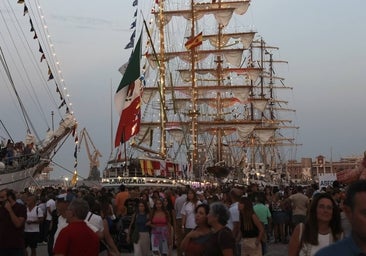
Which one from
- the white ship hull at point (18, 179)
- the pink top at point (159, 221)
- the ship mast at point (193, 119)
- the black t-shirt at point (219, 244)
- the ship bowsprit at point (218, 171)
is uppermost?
the ship mast at point (193, 119)

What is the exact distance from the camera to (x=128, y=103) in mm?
33000

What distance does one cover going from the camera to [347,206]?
3.16 m

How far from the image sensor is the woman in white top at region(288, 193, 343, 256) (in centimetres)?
580

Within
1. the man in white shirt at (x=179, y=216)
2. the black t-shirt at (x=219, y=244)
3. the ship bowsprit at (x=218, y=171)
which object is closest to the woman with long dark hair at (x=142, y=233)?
the man in white shirt at (x=179, y=216)

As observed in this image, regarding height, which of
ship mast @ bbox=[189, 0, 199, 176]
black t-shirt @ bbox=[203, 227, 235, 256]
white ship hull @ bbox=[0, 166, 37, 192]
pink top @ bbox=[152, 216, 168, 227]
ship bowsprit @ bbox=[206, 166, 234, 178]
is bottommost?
black t-shirt @ bbox=[203, 227, 235, 256]

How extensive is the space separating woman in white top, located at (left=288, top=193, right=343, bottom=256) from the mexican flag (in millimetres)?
25928

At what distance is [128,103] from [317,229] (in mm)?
27397

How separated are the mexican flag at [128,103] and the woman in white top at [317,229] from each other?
1021 inches

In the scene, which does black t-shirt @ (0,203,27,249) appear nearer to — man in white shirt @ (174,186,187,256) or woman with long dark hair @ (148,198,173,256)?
woman with long dark hair @ (148,198,173,256)

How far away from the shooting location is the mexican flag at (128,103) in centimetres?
3195

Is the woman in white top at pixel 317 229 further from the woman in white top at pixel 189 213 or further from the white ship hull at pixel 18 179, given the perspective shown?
the white ship hull at pixel 18 179

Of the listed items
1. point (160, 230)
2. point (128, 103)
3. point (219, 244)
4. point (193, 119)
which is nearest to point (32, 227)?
point (160, 230)

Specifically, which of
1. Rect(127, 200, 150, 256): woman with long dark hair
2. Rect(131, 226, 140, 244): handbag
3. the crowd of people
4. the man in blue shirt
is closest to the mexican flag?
the crowd of people

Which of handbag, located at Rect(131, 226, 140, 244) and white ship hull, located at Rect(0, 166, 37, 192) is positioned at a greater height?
white ship hull, located at Rect(0, 166, 37, 192)
